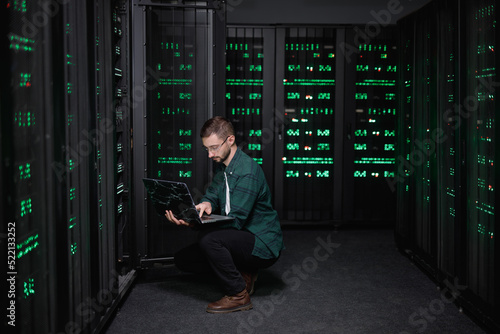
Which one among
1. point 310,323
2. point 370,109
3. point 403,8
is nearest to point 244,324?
point 310,323

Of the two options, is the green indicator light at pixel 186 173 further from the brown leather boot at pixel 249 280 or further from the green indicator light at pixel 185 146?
the brown leather boot at pixel 249 280

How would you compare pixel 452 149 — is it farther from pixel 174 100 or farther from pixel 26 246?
pixel 26 246

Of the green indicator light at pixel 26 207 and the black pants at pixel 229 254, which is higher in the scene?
the green indicator light at pixel 26 207

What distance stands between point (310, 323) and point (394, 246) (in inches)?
69.1

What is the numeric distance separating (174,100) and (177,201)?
37.9 inches

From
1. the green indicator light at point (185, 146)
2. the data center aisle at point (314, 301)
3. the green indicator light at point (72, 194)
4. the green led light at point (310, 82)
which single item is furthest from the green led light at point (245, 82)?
the green indicator light at point (72, 194)

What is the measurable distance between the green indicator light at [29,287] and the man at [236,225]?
98 cm

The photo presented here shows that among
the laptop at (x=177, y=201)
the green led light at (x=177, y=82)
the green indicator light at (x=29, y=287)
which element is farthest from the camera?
the green led light at (x=177, y=82)

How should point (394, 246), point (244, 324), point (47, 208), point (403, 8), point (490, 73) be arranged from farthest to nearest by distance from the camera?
1. point (403, 8)
2. point (394, 246)
3. point (244, 324)
4. point (490, 73)
5. point (47, 208)

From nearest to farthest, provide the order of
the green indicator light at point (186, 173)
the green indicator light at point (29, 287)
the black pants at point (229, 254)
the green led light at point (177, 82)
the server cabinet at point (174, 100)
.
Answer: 1. the green indicator light at point (29, 287)
2. the black pants at point (229, 254)
3. the server cabinet at point (174, 100)
4. the green led light at point (177, 82)
5. the green indicator light at point (186, 173)

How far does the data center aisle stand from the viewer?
91.0 inches

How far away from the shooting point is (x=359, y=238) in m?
4.15

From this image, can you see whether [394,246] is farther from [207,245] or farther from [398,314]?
[207,245]

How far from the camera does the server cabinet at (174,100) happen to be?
2859 mm
